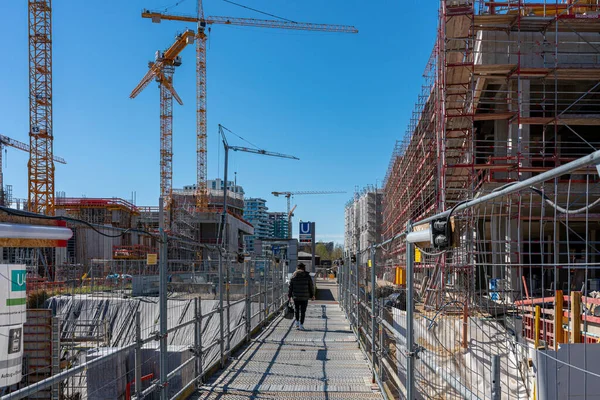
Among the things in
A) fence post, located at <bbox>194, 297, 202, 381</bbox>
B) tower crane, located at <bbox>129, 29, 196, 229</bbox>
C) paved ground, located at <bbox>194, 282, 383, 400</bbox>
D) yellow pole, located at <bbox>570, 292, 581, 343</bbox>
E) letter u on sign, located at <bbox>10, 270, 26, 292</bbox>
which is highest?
tower crane, located at <bbox>129, 29, 196, 229</bbox>

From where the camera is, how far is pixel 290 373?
24.2 feet

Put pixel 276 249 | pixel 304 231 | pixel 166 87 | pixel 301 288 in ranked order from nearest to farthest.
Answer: pixel 301 288, pixel 276 249, pixel 304 231, pixel 166 87

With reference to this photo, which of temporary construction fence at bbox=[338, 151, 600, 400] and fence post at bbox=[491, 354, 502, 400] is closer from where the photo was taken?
fence post at bbox=[491, 354, 502, 400]

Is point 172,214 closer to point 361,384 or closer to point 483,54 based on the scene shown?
point 483,54

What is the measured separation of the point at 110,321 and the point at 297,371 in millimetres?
2650

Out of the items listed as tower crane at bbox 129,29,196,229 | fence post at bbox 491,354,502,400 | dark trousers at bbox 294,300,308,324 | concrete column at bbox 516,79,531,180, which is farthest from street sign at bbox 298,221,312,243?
tower crane at bbox 129,29,196,229

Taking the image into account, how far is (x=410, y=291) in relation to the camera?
4.20 metres

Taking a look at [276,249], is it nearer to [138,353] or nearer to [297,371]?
[297,371]

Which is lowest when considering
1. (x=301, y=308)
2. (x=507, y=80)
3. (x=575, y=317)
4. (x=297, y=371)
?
(x=297, y=371)

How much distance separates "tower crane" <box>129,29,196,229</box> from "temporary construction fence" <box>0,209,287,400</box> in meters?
61.1

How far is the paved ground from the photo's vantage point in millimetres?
6402

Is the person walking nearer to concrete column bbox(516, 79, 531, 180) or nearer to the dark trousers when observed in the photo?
the dark trousers

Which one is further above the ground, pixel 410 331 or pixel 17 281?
pixel 17 281

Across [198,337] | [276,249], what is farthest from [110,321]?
[276,249]
